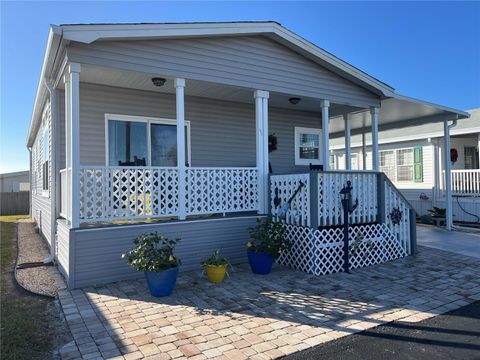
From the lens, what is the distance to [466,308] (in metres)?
4.23

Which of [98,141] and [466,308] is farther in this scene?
[98,141]

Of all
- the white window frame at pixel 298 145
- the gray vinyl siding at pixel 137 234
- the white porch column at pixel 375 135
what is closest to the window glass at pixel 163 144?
the gray vinyl siding at pixel 137 234

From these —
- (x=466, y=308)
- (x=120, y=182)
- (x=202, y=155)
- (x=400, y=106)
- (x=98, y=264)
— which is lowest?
(x=466, y=308)

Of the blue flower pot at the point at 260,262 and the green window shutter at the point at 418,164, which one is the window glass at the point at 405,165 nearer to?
the green window shutter at the point at 418,164

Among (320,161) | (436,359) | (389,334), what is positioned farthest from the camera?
(320,161)

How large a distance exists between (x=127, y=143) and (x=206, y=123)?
187cm

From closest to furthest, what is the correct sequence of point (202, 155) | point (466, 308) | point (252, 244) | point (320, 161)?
point (466, 308) < point (252, 244) < point (202, 155) < point (320, 161)

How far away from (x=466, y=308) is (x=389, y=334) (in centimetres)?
143

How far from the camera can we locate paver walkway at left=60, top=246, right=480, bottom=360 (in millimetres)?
3262

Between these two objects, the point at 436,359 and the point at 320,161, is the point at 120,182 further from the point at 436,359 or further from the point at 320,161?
the point at 320,161

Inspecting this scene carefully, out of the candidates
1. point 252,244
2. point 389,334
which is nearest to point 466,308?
point 389,334

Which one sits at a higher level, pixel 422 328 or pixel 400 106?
pixel 400 106

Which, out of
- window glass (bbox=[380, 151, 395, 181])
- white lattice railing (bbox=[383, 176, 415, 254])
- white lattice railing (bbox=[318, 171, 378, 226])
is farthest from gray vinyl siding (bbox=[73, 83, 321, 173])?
window glass (bbox=[380, 151, 395, 181])

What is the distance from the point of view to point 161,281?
4602mm
